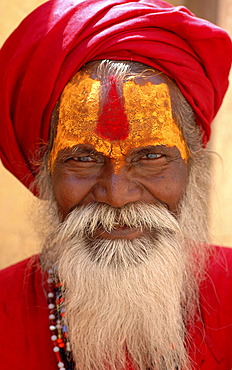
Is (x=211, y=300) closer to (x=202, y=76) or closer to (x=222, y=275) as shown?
(x=222, y=275)

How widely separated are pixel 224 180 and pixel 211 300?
127 cm

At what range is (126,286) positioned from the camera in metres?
2.21

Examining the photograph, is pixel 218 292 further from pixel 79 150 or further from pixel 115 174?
pixel 79 150

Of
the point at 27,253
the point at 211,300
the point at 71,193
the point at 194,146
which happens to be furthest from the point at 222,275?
the point at 27,253

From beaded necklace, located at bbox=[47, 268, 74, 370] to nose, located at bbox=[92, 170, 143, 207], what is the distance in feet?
1.54

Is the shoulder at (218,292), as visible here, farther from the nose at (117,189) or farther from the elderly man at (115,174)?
the nose at (117,189)

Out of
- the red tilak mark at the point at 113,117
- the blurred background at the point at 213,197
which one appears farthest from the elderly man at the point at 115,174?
the blurred background at the point at 213,197

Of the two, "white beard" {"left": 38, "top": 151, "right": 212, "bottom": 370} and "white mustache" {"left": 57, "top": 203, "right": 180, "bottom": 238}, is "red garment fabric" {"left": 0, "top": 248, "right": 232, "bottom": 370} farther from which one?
"white mustache" {"left": 57, "top": 203, "right": 180, "bottom": 238}

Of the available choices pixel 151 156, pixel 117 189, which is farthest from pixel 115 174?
pixel 151 156

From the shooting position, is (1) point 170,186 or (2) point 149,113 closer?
(2) point 149,113

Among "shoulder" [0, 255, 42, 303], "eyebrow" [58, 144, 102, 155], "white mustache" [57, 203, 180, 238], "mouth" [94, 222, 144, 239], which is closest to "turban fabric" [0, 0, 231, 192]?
"eyebrow" [58, 144, 102, 155]

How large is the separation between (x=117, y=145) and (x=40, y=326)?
2.71 feet

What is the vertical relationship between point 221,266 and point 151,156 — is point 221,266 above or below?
below

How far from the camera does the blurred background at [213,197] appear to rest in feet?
11.5
